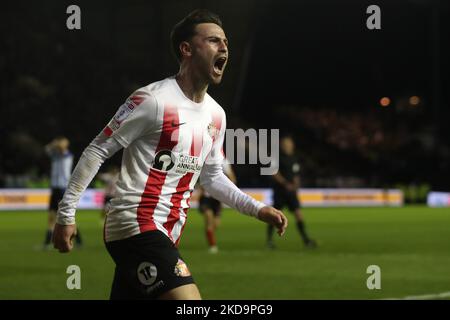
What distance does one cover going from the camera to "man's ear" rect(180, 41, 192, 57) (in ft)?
17.0

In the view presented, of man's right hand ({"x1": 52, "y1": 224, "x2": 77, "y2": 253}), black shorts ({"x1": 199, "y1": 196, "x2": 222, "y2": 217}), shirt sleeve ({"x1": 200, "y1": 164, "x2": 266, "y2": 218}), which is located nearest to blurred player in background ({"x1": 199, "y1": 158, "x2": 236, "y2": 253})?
black shorts ({"x1": 199, "y1": 196, "x2": 222, "y2": 217})

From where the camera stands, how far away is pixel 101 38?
53.6m

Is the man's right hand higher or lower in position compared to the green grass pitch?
higher

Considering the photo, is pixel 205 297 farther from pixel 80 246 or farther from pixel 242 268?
pixel 80 246

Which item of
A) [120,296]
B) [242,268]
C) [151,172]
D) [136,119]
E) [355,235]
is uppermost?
[136,119]

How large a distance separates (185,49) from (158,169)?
74cm

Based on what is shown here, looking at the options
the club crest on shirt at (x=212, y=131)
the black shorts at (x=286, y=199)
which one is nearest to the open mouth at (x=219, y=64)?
the club crest on shirt at (x=212, y=131)

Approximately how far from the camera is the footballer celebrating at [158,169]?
15.9ft

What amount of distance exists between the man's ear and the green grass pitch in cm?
553

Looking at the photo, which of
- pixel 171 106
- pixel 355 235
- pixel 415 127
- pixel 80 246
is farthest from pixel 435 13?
pixel 171 106

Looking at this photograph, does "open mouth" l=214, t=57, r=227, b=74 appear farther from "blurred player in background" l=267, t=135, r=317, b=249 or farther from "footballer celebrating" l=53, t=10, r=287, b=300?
"blurred player in background" l=267, t=135, r=317, b=249

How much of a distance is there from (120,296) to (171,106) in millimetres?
1140

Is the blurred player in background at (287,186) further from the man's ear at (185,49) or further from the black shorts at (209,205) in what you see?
the man's ear at (185,49)

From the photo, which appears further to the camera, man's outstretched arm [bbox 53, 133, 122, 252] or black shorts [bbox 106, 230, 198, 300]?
black shorts [bbox 106, 230, 198, 300]
